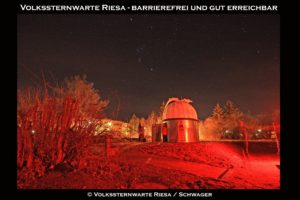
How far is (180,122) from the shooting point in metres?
20.0

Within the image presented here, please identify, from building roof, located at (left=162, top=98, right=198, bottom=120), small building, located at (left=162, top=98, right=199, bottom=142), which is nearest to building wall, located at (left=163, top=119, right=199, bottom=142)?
small building, located at (left=162, top=98, right=199, bottom=142)

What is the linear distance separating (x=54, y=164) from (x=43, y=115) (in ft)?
4.46

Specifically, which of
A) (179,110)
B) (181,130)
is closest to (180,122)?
(181,130)

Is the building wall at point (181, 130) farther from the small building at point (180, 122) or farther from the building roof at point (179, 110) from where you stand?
the building roof at point (179, 110)

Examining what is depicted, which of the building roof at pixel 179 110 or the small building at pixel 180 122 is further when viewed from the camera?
the building roof at pixel 179 110

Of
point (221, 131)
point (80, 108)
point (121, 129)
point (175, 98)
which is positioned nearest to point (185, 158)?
point (121, 129)

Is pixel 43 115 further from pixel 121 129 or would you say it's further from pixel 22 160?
pixel 121 129

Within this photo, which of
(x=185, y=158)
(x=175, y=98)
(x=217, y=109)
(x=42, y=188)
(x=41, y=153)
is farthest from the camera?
(x=217, y=109)

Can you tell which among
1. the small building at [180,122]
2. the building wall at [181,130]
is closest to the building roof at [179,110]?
the small building at [180,122]

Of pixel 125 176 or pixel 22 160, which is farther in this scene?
pixel 125 176

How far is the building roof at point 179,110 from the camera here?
20234mm

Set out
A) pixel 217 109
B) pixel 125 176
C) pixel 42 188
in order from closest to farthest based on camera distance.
→ 1. pixel 42 188
2. pixel 125 176
3. pixel 217 109

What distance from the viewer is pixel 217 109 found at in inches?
2271

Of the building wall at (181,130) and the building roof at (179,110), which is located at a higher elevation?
the building roof at (179,110)
